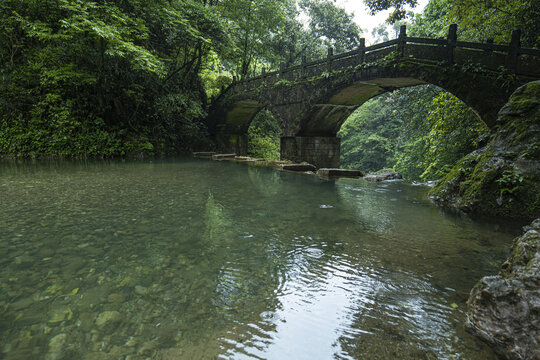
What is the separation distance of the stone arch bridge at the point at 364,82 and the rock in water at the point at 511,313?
8174 mm

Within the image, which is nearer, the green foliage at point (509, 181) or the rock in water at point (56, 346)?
the rock in water at point (56, 346)

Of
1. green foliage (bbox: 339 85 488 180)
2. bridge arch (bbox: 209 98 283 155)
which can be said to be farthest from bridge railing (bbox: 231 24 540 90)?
bridge arch (bbox: 209 98 283 155)

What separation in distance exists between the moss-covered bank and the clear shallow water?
0.74m

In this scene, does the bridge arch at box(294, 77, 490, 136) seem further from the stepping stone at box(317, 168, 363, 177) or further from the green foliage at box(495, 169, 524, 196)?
the green foliage at box(495, 169, 524, 196)

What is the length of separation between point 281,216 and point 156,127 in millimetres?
15107

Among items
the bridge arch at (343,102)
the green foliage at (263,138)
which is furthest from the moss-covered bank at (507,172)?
the green foliage at (263,138)

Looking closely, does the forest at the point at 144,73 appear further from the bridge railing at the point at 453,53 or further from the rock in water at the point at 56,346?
the rock in water at the point at 56,346

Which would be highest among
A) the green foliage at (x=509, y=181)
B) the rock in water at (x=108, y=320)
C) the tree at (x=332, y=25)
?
the tree at (x=332, y=25)

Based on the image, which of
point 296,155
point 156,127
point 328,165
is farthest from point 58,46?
point 328,165

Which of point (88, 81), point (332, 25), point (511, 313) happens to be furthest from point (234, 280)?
point (332, 25)

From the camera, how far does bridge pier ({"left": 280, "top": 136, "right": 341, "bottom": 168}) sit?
14406mm

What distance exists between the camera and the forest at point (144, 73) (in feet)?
34.4

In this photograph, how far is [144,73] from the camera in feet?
51.0

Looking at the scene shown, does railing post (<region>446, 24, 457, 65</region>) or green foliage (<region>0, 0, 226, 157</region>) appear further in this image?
green foliage (<region>0, 0, 226, 157</region>)
